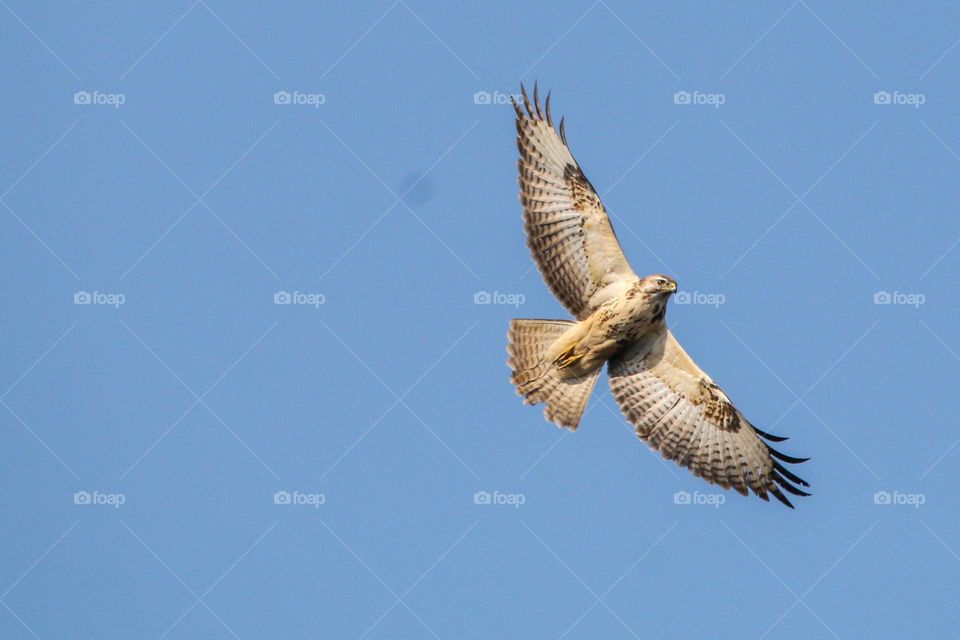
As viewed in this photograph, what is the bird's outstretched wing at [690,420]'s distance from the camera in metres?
13.1

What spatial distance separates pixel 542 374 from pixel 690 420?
1453 mm

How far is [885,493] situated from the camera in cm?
1460

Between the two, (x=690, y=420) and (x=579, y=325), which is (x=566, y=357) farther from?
(x=690, y=420)

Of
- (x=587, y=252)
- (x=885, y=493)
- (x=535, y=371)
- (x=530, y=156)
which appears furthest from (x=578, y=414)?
(x=885, y=493)

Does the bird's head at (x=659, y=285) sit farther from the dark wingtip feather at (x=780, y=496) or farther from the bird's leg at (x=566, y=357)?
the dark wingtip feather at (x=780, y=496)

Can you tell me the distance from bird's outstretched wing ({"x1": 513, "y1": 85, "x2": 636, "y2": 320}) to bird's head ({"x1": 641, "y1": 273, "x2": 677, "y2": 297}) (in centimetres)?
47

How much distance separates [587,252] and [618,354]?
967mm

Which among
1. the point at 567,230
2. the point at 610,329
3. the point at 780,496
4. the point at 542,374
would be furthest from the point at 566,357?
the point at 780,496

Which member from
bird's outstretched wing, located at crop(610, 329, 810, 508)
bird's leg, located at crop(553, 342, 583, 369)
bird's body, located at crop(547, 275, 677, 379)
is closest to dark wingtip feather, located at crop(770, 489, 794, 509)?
bird's outstretched wing, located at crop(610, 329, 810, 508)

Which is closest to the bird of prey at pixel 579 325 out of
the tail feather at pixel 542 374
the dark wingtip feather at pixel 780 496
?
the tail feather at pixel 542 374

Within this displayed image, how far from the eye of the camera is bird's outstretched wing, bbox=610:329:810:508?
1312 cm

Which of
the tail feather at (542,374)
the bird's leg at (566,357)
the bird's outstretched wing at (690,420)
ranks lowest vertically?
the tail feather at (542,374)

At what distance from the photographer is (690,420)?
13.2 metres

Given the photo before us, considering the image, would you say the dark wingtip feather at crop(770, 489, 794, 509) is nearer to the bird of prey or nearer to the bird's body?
the bird of prey
